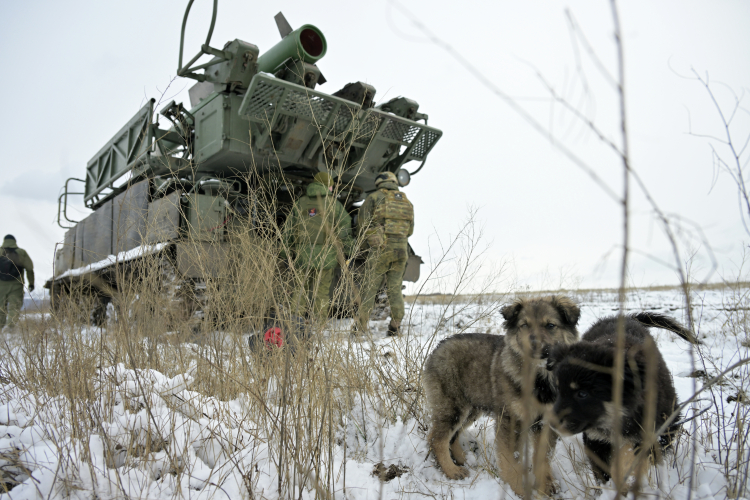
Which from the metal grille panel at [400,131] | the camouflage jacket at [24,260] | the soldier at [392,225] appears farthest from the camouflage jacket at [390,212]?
the camouflage jacket at [24,260]

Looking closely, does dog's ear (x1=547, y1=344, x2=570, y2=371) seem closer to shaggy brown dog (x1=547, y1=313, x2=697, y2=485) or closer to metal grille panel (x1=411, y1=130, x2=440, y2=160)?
shaggy brown dog (x1=547, y1=313, x2=697, y2=485)

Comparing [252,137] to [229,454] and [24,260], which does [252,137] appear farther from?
[24,260]

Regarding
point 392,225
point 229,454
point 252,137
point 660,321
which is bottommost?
point 229,454

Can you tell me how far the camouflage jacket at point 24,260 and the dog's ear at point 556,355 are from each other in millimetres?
10567

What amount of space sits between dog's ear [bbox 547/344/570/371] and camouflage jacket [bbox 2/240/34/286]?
1057 cm

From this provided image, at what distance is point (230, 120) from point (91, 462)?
4.83m

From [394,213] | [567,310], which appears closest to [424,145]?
[394,213]

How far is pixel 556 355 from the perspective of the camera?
6.79 feet

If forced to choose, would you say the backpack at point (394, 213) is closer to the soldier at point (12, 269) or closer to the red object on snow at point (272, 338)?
the red object on snow at point (272, 338)

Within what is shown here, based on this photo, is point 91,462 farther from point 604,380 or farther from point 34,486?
point 604,380

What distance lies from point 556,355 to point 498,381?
471 mm

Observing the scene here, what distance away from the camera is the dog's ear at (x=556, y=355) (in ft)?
6.73

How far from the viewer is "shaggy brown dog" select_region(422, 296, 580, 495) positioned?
2293 millimetres

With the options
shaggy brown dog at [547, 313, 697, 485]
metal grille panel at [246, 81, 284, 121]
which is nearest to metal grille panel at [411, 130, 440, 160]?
metal grille panel at [246, 81, 284, 121]
